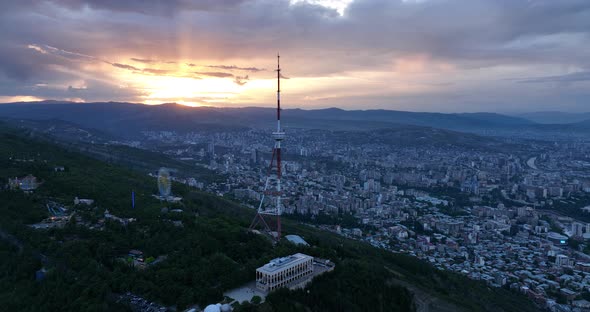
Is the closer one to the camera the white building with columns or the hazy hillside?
the white building with columns

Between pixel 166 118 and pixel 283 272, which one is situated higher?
pixel 166 118

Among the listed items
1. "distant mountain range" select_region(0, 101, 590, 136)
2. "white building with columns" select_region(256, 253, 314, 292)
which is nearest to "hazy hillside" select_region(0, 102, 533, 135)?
"distant mountain range" select_region(0, 101, 590, 136)

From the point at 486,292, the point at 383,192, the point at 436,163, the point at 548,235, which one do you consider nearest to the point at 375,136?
the point at 436,163

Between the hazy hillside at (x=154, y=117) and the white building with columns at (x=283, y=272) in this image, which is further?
the hazy hillside at (x=154, y=117)

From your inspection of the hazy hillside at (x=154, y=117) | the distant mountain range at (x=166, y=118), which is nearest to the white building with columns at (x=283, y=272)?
the distant mountain range at (x=166, y=118)

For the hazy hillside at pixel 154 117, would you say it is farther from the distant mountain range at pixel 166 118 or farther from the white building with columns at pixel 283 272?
the white building with columns at pixel 283 272

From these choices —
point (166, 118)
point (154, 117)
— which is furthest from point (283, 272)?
point (154, 117)

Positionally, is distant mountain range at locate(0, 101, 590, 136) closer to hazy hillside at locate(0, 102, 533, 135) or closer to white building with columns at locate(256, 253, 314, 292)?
hazy hillside at locate(0, 102, 533, 135)

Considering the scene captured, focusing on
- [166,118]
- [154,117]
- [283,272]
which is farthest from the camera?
[154,117]

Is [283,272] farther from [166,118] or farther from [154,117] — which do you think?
[154,117]

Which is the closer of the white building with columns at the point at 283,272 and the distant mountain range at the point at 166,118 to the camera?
the white building with columns at the point at 283,272

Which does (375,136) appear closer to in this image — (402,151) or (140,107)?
(402,151)
